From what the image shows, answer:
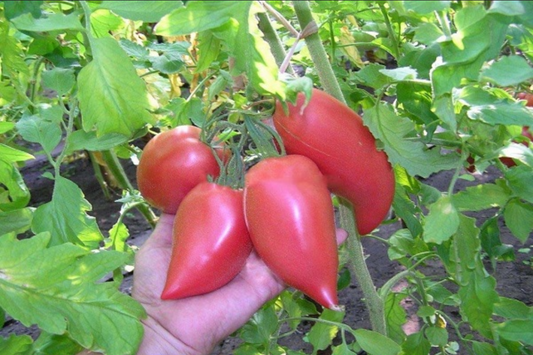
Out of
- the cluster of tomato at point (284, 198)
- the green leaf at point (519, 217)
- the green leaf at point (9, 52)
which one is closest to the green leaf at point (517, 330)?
the green leaf at point (519, 217)

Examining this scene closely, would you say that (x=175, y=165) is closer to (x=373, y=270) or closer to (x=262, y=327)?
(x=262, y=327)

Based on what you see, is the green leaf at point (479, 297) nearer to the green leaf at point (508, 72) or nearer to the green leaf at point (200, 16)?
the green leaf at point (508, 72)

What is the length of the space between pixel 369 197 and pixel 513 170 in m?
0.16

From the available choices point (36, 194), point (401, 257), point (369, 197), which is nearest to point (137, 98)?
point (369, 197)

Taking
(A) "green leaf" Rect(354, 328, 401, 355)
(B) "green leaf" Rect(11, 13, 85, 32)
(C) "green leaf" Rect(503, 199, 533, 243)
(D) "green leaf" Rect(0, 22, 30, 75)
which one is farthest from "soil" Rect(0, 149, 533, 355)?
(B) "green leaf" Rect(11, 13, 85, 32)

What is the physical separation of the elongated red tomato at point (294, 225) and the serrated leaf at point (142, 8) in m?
0.19

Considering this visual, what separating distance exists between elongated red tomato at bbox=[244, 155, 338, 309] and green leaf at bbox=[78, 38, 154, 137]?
5.3 inches

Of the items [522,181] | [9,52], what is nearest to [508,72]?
[522,181]

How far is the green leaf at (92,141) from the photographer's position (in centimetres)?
67

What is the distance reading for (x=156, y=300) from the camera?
2.62 feet

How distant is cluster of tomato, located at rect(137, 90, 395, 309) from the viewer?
556mm

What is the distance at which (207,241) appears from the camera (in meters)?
0.60

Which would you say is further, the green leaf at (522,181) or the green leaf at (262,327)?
the green leaf at (262,327)

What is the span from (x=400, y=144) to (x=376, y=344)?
29 cm
